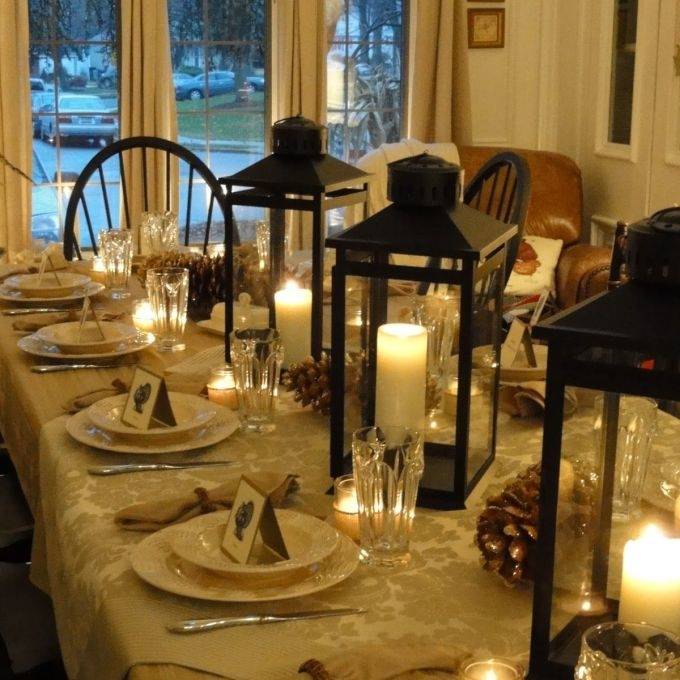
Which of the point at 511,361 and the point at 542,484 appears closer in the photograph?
the point at 542,484

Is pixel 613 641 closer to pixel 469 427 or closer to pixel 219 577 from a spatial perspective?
pixel 219 577

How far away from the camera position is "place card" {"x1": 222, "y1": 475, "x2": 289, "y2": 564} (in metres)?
1.20

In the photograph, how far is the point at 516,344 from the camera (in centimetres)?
195

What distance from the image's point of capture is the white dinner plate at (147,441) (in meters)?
1.61

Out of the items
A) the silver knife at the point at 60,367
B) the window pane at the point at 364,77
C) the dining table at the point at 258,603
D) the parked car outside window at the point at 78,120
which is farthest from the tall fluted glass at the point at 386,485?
the window pane at the point at 364,77

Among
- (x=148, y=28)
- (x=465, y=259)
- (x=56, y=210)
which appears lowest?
(x=56, y=210)

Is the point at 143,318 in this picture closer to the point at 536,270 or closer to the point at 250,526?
the point at 250,526

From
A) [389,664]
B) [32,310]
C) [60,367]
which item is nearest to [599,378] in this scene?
[389,664]

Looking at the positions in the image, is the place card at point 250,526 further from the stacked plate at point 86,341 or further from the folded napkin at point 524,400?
the stacked plate at point 86,341

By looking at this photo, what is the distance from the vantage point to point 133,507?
4.52ft

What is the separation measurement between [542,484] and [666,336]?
0.62 feet

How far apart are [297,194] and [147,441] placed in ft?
1.66

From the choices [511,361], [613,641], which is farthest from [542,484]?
[511,361]

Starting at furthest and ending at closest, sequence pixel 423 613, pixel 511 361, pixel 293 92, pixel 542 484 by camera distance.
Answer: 1. pixel 293 92
2. pixel 511 361
3. pixel 423 613
4. pixel 542 484
